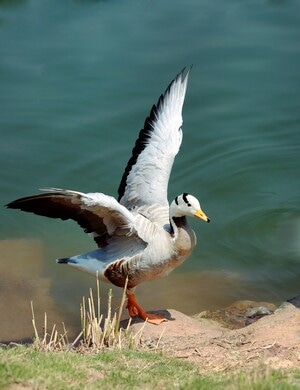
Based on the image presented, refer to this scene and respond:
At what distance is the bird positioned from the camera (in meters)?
9.18

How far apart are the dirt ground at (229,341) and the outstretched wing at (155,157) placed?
1.32m

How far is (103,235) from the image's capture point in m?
9.89

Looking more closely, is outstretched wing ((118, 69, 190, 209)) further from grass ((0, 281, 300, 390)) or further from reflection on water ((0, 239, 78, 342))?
grass ((0, 281, 300, 390))

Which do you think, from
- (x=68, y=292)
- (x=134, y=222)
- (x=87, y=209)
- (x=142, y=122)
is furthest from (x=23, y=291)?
(x=142, y=122)

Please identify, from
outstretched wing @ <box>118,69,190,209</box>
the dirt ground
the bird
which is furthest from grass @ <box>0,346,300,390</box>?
outstretched wing @ <box>118,69,190,209</box>

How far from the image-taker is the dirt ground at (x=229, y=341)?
25.1 feet

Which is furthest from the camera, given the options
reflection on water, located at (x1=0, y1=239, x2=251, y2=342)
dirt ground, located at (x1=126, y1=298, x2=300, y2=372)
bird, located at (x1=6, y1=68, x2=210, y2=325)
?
reflection on water, located at (x1=0, y1=239, x2=251, y2=342)

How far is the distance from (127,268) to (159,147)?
166 centimetres

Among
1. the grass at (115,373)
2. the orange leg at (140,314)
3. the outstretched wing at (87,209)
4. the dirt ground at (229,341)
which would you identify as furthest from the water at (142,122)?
the grass at (115,373)

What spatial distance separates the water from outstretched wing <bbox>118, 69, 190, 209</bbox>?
1624mm

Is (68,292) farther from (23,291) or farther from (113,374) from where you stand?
(113,374)

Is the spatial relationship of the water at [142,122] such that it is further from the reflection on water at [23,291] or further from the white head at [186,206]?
the white head at [186,206]

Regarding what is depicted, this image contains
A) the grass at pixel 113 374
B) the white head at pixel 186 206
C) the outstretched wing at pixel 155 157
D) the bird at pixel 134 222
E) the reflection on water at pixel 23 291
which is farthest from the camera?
the reflection on water at pixel 23 291

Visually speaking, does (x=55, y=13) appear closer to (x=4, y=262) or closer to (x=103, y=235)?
(x=4, y=262)
